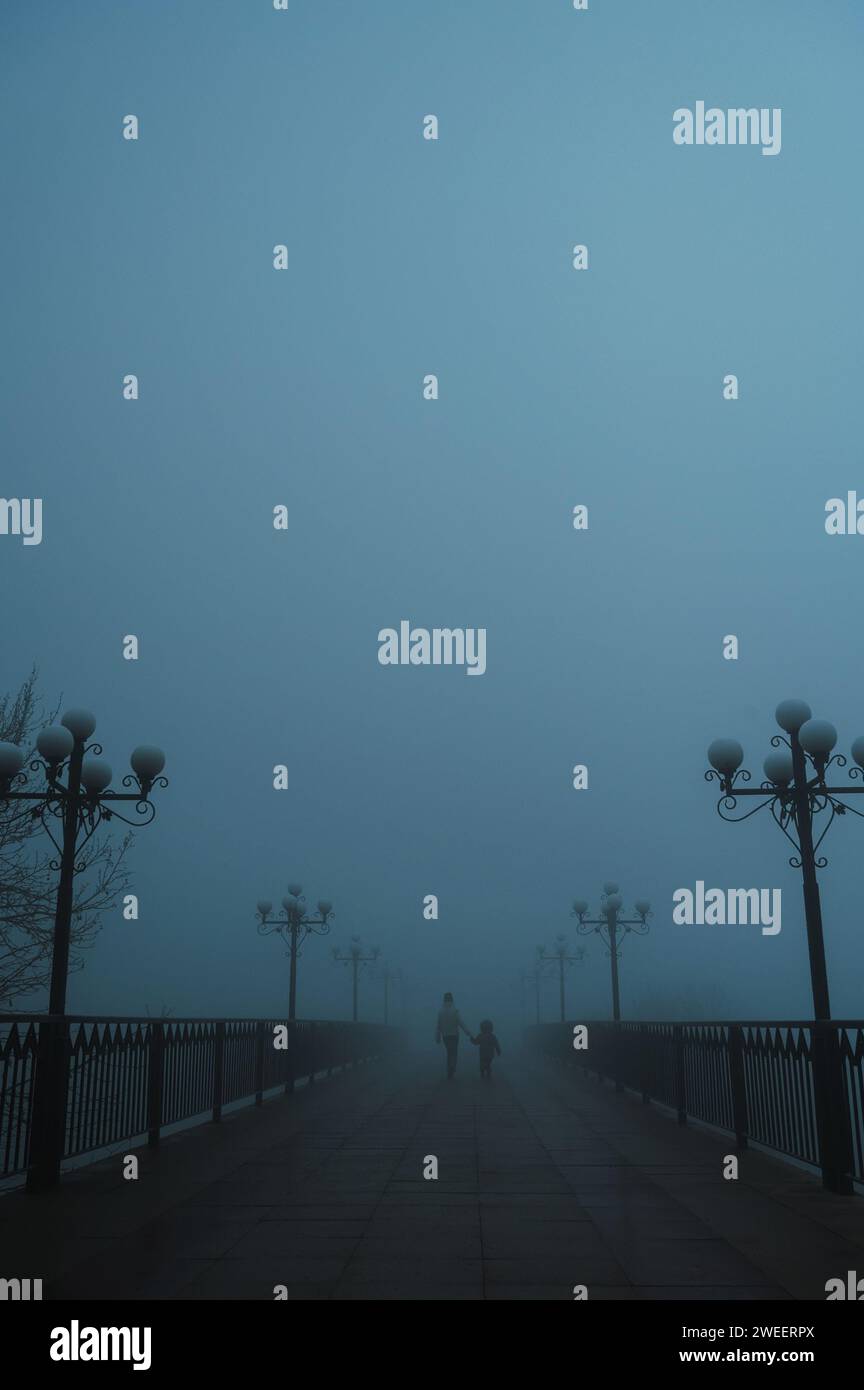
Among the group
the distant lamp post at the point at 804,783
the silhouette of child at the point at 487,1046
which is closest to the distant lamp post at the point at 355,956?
the silhouette of child at the point at 487,1046

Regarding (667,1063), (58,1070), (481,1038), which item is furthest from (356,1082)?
(58,1070)

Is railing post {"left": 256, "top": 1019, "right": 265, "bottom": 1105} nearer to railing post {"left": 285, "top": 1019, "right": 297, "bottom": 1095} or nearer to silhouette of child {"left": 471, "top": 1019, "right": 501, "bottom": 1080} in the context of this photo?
railing post {"left": 285, "top": 1019, "right": 297, "bottom": 1095}

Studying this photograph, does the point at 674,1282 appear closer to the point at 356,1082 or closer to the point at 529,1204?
the point at 529,1204

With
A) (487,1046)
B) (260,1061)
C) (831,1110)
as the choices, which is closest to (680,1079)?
(831,1110)

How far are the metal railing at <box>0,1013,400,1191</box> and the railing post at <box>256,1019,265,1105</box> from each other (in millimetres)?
16

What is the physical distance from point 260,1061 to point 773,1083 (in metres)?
9.29

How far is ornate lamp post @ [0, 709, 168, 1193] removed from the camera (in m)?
8.74

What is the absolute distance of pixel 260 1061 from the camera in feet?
55.2

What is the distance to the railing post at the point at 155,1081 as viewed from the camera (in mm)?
11289

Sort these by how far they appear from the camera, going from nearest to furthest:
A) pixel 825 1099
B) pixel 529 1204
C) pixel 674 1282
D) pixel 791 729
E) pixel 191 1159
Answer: pixel 674 1282
pixel 529 1204
pixel 825 1099
pixel 191 1159
pixel 791 729

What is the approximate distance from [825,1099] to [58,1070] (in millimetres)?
6530

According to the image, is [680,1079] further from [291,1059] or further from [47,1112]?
[47,1112]

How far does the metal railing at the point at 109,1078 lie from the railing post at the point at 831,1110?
6405 millimetres
